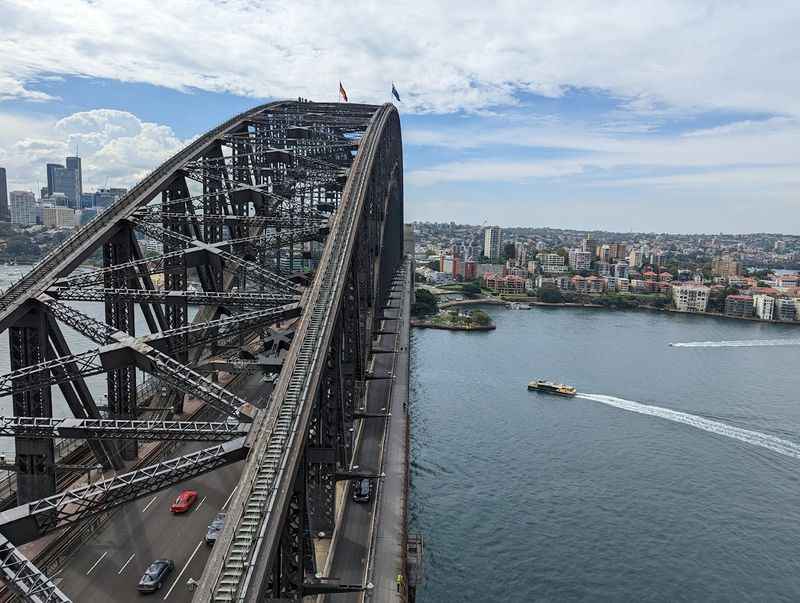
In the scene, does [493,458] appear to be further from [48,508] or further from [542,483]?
[48,508]

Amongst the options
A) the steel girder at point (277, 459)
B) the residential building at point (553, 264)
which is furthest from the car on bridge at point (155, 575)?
the residential building at point (553, 264)

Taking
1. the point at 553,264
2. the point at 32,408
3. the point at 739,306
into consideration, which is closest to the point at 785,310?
the point at 739,306

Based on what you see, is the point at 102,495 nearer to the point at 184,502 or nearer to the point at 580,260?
the point at 184,502

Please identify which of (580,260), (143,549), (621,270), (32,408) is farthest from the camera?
(580,260)

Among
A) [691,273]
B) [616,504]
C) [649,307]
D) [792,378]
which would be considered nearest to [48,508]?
[616,504]

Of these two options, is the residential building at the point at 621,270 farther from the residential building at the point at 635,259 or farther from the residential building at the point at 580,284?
the residential building at the point at 635,259
